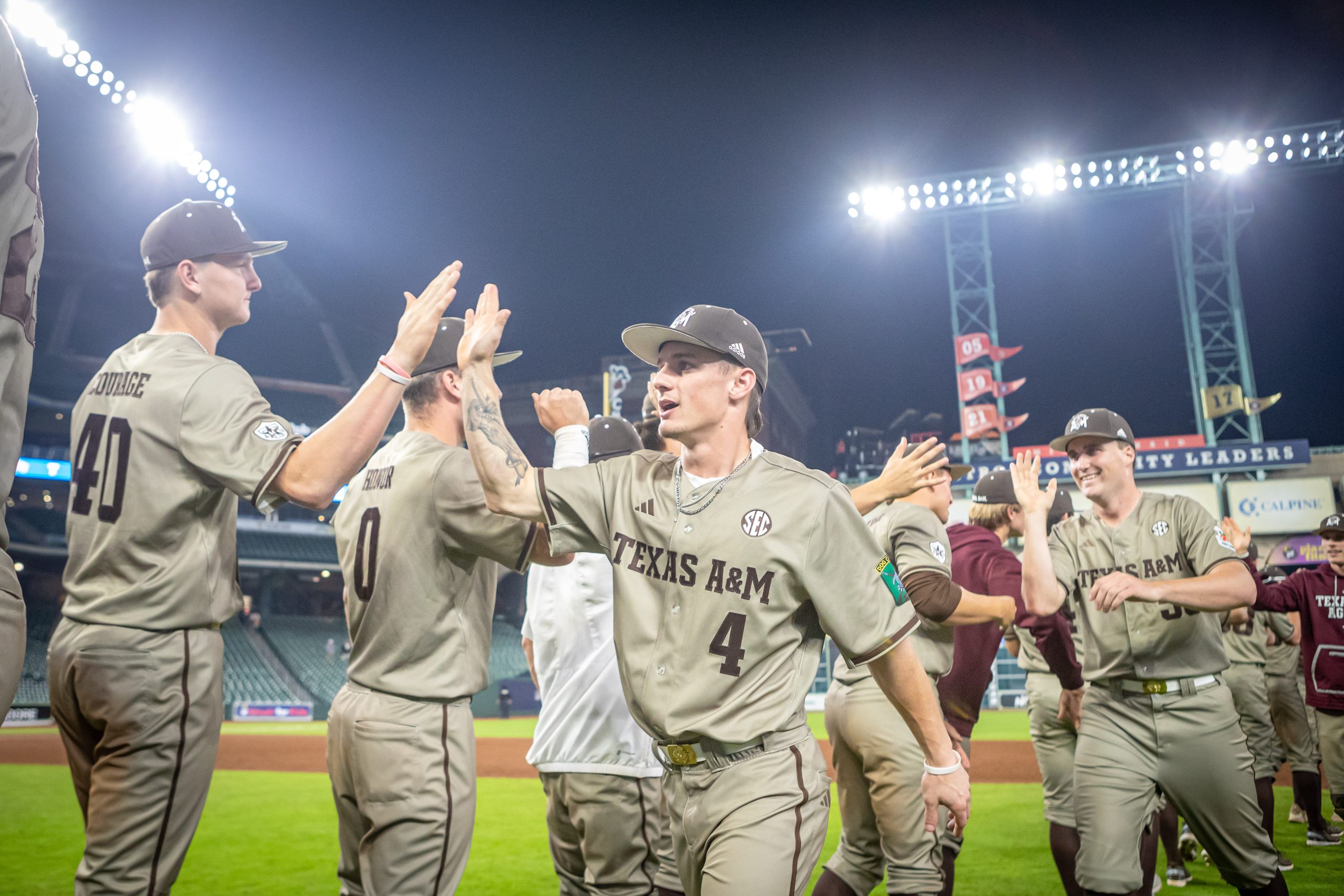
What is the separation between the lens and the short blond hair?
611 centimetres

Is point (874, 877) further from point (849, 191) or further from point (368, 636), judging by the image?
point (849, 191)

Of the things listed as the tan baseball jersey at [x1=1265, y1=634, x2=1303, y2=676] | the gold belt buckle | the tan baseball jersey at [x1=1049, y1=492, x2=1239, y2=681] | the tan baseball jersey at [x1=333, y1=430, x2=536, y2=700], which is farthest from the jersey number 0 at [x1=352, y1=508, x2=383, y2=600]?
the tan baseball jersey at [x1=1265, y1=634, x2=1303, y2=676]

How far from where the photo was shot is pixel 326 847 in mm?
8117

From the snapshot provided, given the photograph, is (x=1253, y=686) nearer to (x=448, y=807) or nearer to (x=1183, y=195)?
(x=448, y=807)

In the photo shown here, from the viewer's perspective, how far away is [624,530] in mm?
2836

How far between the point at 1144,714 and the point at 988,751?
37.8ft

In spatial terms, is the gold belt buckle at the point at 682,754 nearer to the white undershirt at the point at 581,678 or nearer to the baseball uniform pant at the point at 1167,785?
the white undershirt at the point at 581,678

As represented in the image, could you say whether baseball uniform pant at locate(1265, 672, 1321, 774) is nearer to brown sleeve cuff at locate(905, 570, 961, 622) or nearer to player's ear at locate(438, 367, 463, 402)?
brown sleeve cuff at locate(905, 570, 961, 622)

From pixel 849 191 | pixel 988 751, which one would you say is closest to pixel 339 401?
pixel 849 191

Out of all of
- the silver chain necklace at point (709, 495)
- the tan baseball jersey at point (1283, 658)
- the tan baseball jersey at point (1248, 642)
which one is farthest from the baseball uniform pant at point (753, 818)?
the tan baseball jersey at point (1283, 658)

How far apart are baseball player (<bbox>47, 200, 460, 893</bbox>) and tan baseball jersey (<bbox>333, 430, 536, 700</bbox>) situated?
17.6 inches

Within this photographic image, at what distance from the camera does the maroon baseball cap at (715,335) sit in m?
2.89

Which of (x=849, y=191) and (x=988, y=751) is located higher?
(x=849, y=191)

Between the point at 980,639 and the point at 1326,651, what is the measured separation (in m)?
4.03
